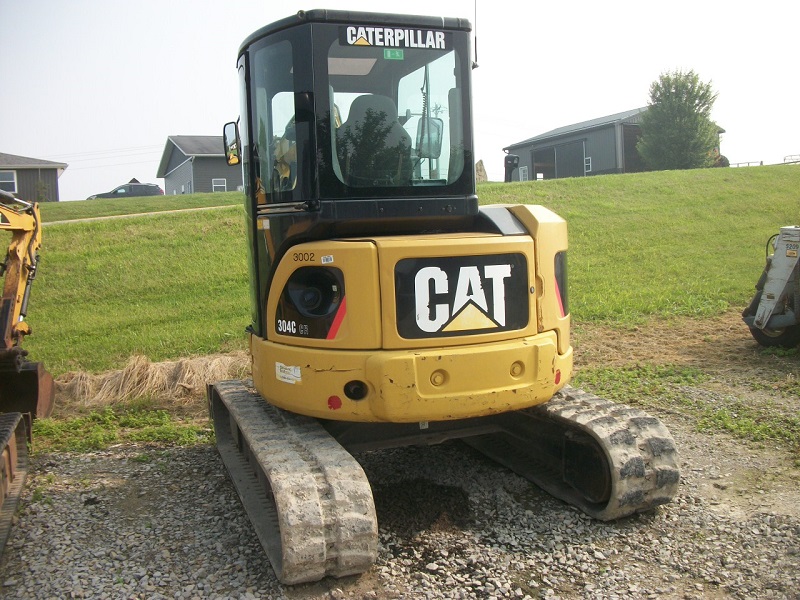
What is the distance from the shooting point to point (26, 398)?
708 cm

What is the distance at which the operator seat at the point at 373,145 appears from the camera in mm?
4387

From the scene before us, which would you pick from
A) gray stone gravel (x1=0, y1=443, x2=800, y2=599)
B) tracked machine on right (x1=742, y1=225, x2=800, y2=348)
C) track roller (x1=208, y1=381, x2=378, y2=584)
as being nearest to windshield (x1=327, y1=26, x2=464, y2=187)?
track roller (x1=208, y1=381, x2=378, y2=584)

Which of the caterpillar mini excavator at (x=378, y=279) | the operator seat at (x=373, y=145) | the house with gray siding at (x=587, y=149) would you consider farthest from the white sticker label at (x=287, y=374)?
the house with gray siding at (x=587, y=149)

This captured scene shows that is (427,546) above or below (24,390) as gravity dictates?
below

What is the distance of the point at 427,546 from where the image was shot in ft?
14.4

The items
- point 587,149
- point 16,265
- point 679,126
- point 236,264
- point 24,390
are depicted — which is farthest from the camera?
point 587,149

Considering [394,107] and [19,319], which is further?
[19,319]

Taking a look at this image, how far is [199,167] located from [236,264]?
2835 centimetres

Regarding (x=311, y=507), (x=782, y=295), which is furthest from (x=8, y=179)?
(x=311, y=507)

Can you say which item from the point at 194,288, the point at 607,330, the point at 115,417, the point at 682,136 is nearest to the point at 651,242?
the point at 607,330

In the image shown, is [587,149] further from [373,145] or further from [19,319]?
[373,145]

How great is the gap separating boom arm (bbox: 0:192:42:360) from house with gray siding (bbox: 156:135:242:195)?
106 ft

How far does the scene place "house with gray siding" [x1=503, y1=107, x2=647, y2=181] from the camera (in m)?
41.2

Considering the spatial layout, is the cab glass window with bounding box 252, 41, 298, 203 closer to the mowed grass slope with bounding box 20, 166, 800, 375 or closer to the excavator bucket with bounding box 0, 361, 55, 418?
the excavator bucket with bounding box 0, 361, 55, 418
